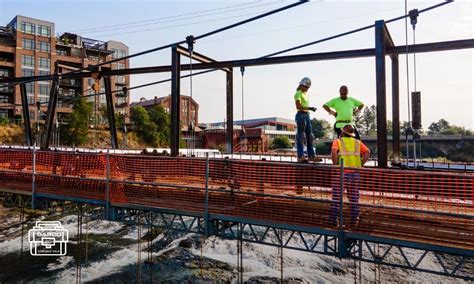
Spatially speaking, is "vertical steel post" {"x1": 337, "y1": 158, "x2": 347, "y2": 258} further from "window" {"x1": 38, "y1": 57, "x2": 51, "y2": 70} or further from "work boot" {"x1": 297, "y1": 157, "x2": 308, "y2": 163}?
"window" {"x1": 38, "y1": 57, "x2": 51, "y2": 70}

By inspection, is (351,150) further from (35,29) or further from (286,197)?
(35,29)

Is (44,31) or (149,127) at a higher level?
(44,31)

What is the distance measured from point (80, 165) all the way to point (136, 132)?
54.6 meters

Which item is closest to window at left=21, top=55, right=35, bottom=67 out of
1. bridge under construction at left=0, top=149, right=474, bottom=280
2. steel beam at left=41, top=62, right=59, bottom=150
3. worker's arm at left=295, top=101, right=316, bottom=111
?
steel beam at left=41, top=62, right=59, bottom=150

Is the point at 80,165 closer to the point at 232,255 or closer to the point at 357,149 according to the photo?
the point at 357,149

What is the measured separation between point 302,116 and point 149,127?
57.3 m

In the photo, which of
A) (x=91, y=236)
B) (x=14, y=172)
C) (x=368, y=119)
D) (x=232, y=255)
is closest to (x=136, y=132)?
(x=91, y=236)

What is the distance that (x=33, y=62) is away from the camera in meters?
57.8

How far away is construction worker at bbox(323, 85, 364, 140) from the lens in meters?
7.68

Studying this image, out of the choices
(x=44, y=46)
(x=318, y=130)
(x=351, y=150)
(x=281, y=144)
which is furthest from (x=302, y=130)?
(x=318, y=130)

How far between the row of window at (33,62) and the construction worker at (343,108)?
63184 millimetres

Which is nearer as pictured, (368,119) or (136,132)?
(136,132)

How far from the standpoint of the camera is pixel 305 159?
864cm

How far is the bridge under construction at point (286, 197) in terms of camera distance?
6191 millimetres
